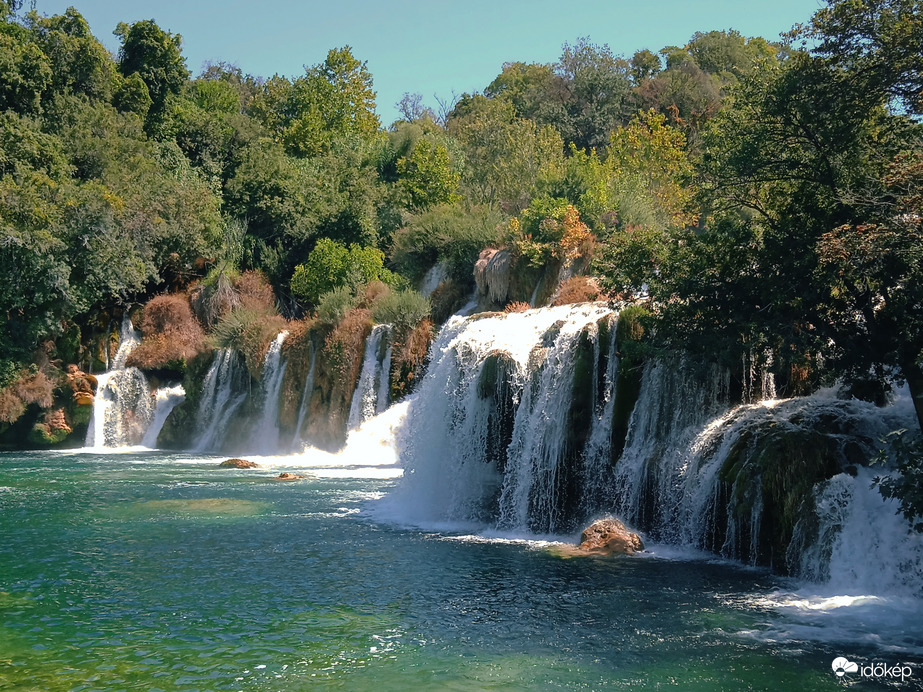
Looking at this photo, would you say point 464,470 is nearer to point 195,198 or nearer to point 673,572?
point 673,572

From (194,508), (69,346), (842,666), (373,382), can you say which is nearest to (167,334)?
(69,346)

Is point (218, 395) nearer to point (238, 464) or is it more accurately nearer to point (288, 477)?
point (238, 464)

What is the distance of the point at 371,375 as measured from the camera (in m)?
27.8

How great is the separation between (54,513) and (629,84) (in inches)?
1832

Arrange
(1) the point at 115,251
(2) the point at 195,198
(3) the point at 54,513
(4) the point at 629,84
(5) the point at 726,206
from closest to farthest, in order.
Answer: (5) the point at 726,206
(3) the point at 54,513
(1) the point at 115,251
(2) the point at 195,198
(4) the point at 629,84

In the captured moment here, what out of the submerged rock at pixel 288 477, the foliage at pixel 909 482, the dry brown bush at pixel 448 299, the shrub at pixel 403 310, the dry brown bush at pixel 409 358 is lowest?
the submerged rock at pixel 288 477

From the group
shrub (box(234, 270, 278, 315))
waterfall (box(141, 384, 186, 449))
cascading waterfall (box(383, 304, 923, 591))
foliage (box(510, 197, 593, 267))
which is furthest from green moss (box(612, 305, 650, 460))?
shrub (box(234, 270, 278, 315))

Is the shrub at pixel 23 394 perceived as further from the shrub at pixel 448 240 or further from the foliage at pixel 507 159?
the foliage at pixel 507 159

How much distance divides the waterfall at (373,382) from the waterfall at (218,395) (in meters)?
5.29

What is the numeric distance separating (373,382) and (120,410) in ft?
34.7

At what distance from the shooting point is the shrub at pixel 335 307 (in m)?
29.2

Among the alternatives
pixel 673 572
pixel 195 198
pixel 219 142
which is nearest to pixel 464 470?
pixel 673 572

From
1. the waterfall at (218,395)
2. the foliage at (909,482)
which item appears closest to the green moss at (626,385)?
the foliage at (909,482)

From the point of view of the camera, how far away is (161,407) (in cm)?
3291
